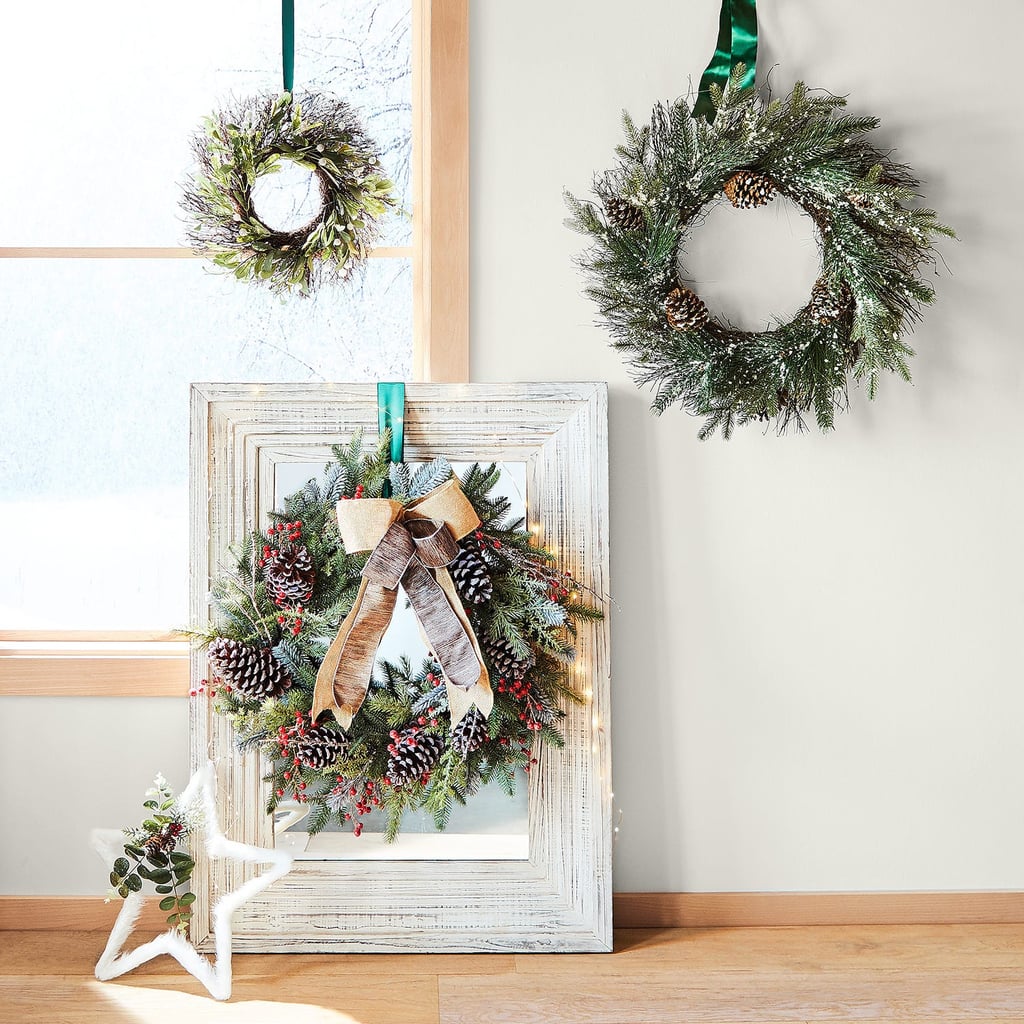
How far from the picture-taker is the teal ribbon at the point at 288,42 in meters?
1.50

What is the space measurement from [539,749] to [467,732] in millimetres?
185

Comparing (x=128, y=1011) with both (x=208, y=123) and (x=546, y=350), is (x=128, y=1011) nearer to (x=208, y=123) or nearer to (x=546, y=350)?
(x=546, y=350)

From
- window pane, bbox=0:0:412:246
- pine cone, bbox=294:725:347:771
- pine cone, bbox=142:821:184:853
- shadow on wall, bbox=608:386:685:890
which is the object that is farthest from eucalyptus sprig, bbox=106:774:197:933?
window pane, bbox=0:0:412:246

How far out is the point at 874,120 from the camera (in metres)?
Result: 1.48

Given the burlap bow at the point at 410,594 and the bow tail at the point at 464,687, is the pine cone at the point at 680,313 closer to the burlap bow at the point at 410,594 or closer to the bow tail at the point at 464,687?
the burlap bow at the point at 410,594

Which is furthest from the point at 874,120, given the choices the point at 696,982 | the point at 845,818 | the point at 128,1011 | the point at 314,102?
the point at 128,1011

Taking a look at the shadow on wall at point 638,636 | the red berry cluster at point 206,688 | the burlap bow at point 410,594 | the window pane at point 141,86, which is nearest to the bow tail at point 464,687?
the burlap bow at point 410,594

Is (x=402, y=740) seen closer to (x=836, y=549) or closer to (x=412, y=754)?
(x=412, y=754)

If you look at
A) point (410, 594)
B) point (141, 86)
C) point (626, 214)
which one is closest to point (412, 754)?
point (410, 594)

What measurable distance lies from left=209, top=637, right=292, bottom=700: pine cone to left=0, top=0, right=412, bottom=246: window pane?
76 cm

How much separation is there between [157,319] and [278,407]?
34 cm

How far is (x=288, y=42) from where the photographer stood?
1.51 meters

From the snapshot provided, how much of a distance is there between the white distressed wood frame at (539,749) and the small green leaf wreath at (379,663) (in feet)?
0.18

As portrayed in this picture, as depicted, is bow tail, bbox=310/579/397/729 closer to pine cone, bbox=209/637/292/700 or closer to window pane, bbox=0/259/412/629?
pine cone, bbox=209/637/292/700
